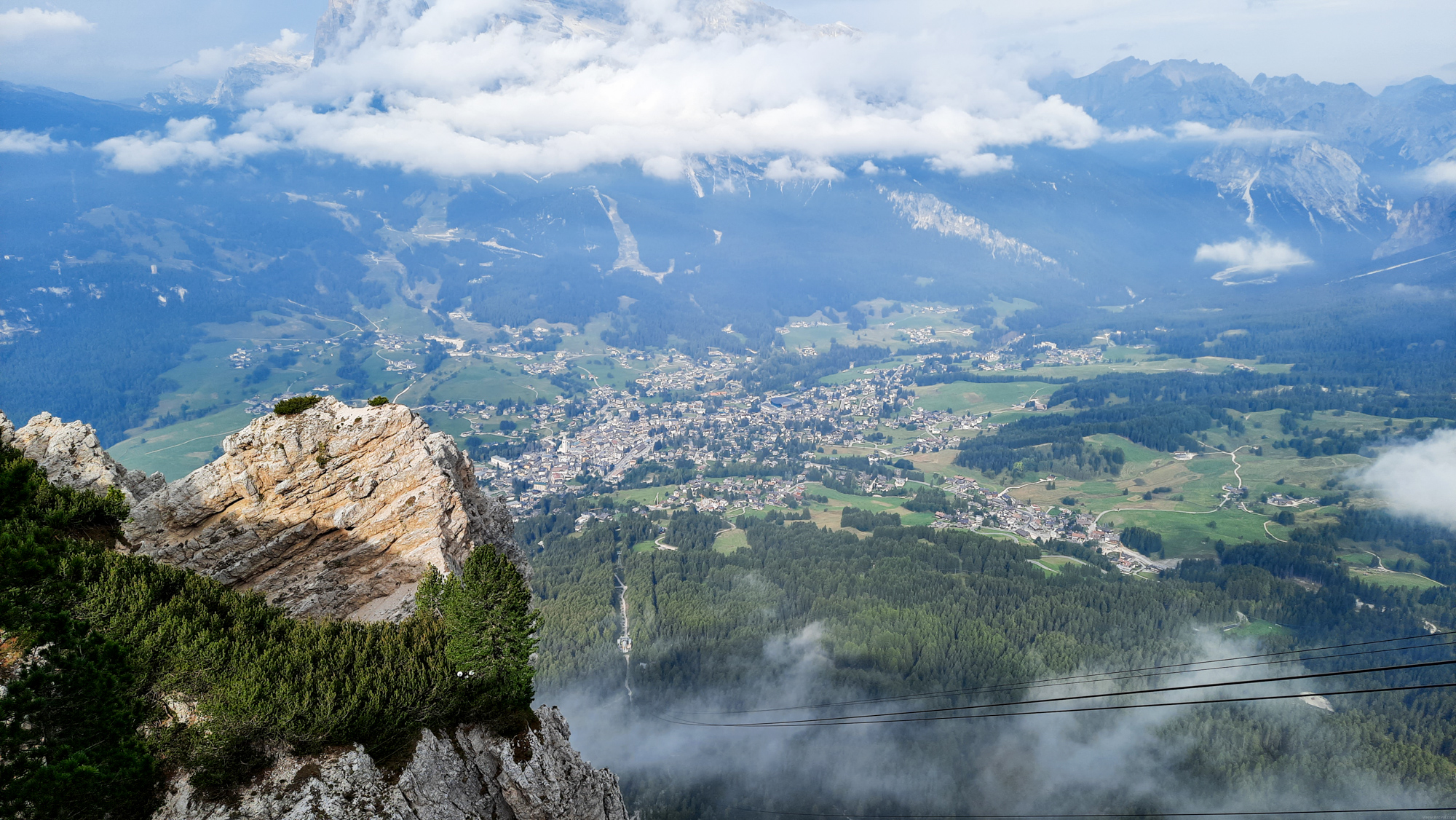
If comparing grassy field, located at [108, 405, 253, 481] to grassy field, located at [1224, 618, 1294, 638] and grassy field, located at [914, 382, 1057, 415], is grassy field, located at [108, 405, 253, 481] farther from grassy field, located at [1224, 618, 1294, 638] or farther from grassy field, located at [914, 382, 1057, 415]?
grassy field, located at [914, 382, 1057, 415]

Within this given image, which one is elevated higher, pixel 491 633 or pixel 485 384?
pixel 491 633

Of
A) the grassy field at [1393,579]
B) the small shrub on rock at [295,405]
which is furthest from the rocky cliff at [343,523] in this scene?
the grassy field at [1393,579]

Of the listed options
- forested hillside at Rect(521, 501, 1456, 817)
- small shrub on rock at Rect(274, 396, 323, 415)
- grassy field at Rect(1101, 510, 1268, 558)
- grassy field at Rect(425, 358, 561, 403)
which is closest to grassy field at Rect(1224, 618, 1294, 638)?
forested hillside at Rect(521, 501, 1456, 817)

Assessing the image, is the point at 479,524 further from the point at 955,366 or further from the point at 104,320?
the point at 104,320

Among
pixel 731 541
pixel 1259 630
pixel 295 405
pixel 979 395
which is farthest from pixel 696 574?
pixel 979 395

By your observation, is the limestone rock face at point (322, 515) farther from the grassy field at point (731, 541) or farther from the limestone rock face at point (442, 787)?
the grassy field at point (731, 541)

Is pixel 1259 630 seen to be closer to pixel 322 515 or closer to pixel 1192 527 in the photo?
pixel 1192 527
